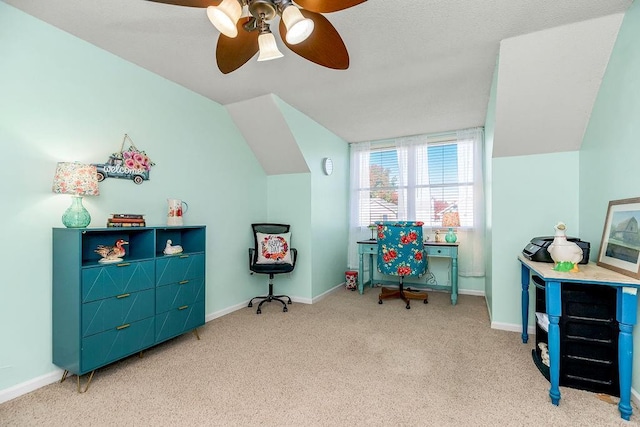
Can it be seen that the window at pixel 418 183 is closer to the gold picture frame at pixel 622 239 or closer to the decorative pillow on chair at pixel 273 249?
the decorative pillow on chair at pixel 273 249

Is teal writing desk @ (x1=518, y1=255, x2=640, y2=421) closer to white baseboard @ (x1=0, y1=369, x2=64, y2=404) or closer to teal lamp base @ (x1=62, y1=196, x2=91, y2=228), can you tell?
teal lamp base @ (x1=62, y1=196, x2=91, y2=228)

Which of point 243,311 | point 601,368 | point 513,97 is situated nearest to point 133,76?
point 243,311

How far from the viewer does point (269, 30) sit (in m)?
1.57

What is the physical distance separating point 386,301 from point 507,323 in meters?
1.40

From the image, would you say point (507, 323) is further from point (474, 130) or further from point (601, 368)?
point (474, 130)

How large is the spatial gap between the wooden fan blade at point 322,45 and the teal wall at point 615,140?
171cm

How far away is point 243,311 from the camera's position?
3539mm

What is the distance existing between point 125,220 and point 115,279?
443mm

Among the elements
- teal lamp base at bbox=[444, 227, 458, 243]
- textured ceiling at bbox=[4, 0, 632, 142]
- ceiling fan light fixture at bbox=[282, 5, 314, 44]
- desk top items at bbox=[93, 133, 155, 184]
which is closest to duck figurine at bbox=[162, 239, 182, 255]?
desk top items at bbox=[93, 133, 155, 184]

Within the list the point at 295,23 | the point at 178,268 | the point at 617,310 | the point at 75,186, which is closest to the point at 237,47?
the point at 295,23

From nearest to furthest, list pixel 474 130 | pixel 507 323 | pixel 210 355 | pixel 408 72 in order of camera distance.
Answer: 1. pixel 210 355
2. pixel 408 72
3. pixel 507 323
4. pixel 474 130

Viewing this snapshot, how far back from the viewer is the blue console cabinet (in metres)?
1.94

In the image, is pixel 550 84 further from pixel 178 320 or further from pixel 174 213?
pixel 178 320

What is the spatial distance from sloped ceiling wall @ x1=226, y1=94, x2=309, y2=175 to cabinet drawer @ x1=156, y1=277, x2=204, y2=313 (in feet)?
5.90
